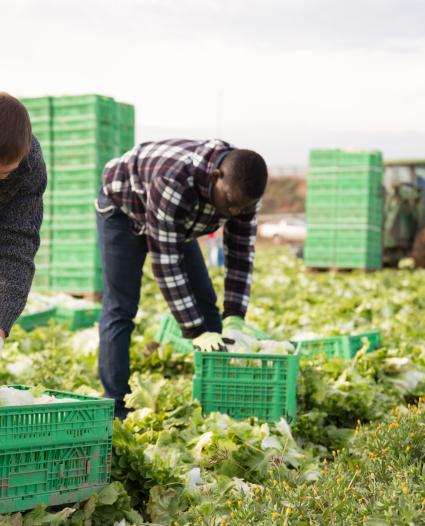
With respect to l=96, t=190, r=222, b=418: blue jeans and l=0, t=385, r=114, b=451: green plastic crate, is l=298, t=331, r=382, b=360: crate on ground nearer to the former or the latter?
l=96, t=190, r=222, b=418: blue jeans

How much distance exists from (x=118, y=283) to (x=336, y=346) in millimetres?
1659

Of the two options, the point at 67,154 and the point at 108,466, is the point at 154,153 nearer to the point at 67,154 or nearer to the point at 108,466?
the point at 108,466

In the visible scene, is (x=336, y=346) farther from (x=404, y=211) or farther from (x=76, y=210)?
(x=404, y=211)

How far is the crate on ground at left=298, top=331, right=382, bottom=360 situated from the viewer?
218 inches

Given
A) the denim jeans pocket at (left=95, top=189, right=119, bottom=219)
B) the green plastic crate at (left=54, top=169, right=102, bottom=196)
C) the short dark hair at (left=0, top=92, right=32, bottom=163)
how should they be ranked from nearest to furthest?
the short dark hair at (left=0, top=92, right=32, bottom=163), the denim jeans pocket at (left=95, top=189, right=119, bottom=219), the green plastic crate at (left=54, top=169, right=102, bottom=196)

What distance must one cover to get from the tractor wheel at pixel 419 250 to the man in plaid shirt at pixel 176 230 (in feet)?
39.0

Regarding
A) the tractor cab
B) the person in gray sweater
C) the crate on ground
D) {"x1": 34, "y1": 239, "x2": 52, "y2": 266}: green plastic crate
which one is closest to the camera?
the person in gray sweater

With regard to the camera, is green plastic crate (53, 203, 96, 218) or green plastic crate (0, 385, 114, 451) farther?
green plastic crate (53, 203, 96, 218)

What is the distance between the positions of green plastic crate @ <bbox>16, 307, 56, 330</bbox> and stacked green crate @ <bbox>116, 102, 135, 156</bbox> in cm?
282

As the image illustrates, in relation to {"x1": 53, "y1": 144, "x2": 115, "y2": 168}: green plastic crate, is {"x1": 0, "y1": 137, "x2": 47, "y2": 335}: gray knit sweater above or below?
below

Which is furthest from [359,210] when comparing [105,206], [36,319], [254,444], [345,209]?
[254,444]

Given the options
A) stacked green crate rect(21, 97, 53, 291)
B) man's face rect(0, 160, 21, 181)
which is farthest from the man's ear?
stacked green crate rect(21, 97, 53, 291)

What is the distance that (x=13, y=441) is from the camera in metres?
2.73

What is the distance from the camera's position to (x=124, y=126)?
32.4 feet
